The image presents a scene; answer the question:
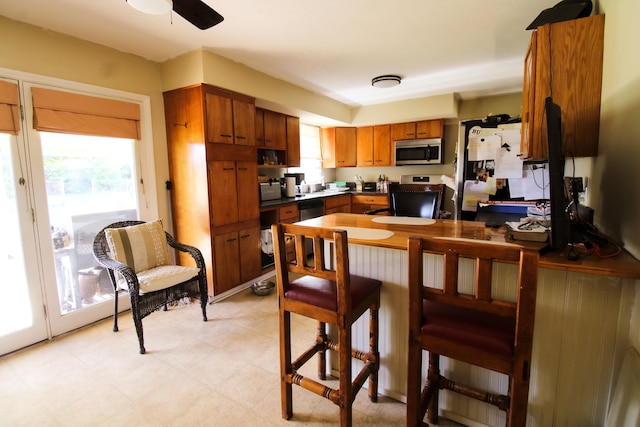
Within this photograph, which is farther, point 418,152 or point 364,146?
point 364,146

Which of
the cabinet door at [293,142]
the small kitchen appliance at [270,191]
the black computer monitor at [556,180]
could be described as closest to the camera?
the black computer monitor at [556,180]

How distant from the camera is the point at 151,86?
3.02m

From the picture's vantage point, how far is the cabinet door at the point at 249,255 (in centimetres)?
336

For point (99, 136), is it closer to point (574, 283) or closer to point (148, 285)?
point (148, 285)

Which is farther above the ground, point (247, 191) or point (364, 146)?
point (364, 146)

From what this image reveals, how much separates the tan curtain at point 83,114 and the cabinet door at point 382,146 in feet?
11.8

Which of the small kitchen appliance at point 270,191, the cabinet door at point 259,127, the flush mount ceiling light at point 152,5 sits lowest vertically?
the small kitchen appliance at point 270,191

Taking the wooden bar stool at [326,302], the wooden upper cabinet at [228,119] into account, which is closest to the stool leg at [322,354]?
the wooden bar stool at [326,302]

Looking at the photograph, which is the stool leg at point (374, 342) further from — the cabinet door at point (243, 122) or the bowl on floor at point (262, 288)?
the cabinet door at point (243, 122)

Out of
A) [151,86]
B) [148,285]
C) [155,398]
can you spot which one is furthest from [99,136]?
[155,398]

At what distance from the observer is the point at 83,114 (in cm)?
252

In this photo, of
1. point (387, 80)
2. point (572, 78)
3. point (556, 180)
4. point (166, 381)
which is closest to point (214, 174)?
point (166, 381)

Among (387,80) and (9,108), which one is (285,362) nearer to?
(9,108)

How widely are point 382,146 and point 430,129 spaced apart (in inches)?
32.2
